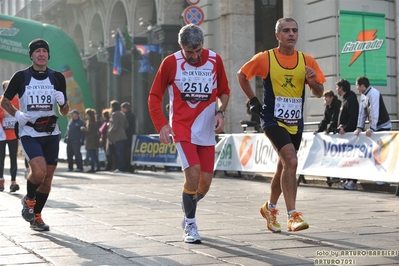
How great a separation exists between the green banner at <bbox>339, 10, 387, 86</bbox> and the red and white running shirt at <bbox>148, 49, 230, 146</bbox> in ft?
38.3

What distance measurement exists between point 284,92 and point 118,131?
44.7ft

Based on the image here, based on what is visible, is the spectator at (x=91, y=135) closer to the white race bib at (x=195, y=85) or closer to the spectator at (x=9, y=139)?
the spectator at (x=9, y=139)

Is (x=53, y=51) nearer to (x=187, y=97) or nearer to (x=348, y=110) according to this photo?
(x=348, y=110)

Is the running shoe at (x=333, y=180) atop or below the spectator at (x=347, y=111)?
below

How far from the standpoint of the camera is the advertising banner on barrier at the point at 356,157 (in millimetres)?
13102

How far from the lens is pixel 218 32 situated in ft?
80.0

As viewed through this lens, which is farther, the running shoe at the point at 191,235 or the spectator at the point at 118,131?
the spectator at the point at 118,131

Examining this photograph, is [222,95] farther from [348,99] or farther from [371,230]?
[348,99]

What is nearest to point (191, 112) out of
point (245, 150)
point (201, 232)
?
point (201, 232)

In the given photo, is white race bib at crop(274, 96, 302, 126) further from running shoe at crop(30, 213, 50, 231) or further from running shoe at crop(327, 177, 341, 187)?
running shoe at crop(327, 177, 341, 187)

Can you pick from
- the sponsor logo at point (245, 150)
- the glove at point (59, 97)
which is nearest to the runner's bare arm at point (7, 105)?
the glove at point (59, 97)

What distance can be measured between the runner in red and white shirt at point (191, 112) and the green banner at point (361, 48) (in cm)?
1167

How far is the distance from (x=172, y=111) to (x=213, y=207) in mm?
3600

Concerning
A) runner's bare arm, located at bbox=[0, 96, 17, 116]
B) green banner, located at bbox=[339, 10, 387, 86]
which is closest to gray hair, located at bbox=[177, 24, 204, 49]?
runner's bare arm, located at bbox=[0, 96, 17, 116]
